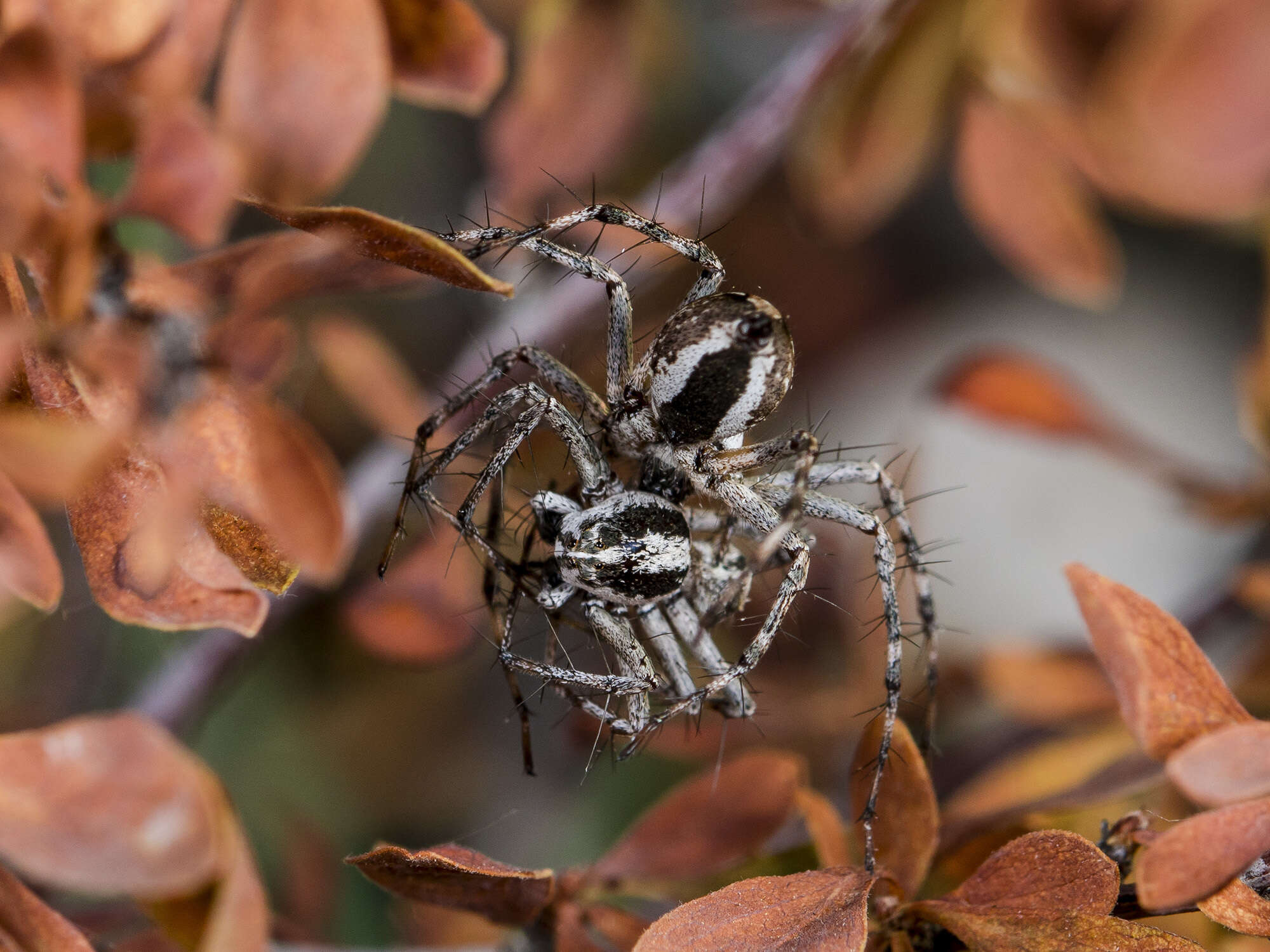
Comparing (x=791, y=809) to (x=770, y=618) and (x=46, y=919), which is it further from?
(x=46, y=919)

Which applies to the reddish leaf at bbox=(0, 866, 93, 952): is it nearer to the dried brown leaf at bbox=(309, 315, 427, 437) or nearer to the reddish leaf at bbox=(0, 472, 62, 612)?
the reddish leaf at bbox=(0, 472, 62, 612)

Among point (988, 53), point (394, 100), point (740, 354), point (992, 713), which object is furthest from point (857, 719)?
point (394, 100)

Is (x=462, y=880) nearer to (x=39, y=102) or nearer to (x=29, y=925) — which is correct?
(x=29, y=925)

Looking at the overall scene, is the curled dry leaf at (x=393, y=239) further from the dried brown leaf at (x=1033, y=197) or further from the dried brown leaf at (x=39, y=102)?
the dried brown leaf at (x=1033, y=197)

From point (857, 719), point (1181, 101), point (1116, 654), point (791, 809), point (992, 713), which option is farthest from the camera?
point (992, 713)

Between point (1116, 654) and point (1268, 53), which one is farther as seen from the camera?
point (1268, 53)

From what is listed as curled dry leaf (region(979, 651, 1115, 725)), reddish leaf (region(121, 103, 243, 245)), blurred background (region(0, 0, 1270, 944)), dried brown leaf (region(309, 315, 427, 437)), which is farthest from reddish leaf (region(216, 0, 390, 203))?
curled dry leaf (region(979, 651, 1115, 725))

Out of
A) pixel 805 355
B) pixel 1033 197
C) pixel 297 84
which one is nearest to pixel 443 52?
pixel 297 84
